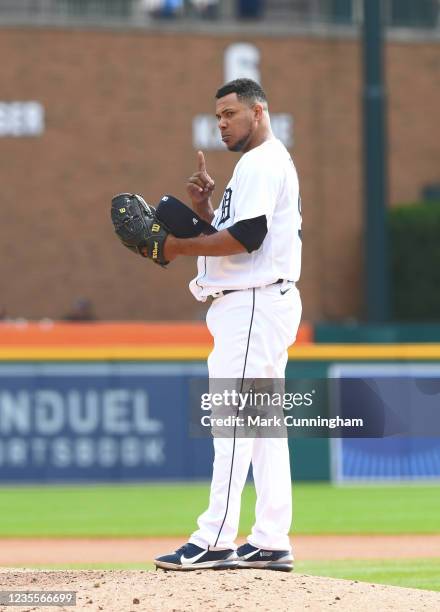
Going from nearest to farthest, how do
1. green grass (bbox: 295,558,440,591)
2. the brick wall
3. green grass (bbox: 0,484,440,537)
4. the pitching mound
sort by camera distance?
the pitching mound, green grass (bbox: 295,558,440,591), green grass (bbox: 0,484,440,537), the brick wall

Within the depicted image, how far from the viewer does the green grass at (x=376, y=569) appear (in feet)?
21.6

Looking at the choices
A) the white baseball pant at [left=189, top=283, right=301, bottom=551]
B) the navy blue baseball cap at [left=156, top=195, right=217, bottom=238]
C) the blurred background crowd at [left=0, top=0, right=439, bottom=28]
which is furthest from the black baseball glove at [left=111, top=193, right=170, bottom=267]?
the blurred background crowd at [left=0, top=0, right=439, bottom=28]

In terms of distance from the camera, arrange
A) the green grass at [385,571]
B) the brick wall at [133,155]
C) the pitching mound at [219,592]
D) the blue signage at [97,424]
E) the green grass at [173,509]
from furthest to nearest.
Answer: the brick wall at [133,155] < the blue signage at [97,424] < the green grass at [173,509] < the green grass at [385,571] < the pitching mound at [219,592]

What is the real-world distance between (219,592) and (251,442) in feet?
2.44

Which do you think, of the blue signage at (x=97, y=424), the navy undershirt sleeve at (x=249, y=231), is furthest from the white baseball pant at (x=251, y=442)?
the blue signage at (x=97, y=424)

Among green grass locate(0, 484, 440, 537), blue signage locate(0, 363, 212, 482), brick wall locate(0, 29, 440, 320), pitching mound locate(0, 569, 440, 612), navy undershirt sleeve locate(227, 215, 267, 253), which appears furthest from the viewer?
brick wall locate(0, 29, 440, 320)

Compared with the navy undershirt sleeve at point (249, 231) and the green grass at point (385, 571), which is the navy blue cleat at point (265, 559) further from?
the navy undershirt sleeve at point (249, 231)

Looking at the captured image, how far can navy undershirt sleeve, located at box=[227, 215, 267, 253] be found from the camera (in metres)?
5.42

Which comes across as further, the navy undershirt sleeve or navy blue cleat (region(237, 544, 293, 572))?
navy blue cleat (region(237, 544, 293, 572))

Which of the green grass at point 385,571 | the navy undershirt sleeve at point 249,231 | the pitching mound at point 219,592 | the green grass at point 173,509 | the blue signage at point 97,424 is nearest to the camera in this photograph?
the pitching mound at point 219,592

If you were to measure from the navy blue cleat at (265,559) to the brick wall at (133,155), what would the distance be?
15.5m

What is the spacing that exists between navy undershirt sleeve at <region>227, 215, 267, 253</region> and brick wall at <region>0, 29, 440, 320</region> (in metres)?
15.5

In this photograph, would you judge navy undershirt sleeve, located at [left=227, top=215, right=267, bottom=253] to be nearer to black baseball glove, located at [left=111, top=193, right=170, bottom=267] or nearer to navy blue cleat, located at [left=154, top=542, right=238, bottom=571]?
black baseball glove, located at [left=111, top=193, right=170, bottom=267]

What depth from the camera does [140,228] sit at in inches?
222
